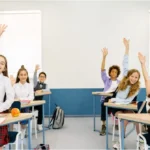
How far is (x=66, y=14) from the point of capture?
5.63 meters

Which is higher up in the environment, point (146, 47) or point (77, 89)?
point (146, 47)

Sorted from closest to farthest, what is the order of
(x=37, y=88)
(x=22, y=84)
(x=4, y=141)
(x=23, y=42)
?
(x=4, y=141), (x=22, y=84), (x=37, y=88), (x=23, y=42)

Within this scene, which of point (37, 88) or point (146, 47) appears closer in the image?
point (37, 88)

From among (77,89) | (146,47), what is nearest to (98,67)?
(77,89)

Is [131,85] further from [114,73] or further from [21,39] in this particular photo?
[21,39]

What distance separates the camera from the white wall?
5.62 metres

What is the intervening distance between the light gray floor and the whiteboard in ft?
6.13

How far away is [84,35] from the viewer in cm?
565

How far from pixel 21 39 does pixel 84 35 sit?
5.13ft

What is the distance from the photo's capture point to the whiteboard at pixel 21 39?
5.54m

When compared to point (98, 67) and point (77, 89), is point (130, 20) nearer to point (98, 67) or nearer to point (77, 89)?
point (98, 67)

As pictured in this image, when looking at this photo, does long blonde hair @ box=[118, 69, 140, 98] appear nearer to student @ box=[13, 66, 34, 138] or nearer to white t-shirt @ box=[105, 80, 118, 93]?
white t-shirt @ box=[105, 80, 118, 93]

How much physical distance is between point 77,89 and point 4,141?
3.54m

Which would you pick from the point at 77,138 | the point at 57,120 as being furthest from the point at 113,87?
the point at 57,120
